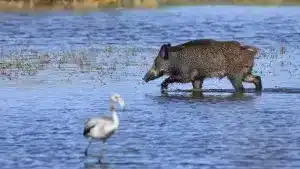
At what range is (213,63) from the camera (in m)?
19.6

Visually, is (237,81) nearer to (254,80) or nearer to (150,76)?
(254,80)

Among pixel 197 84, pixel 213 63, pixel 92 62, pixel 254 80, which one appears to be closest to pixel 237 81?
pixel 254 80

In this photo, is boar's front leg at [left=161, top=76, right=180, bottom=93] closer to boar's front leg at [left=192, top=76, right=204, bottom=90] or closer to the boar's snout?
boar's front leg at [left=192, top=76, right=204, bottom=90]

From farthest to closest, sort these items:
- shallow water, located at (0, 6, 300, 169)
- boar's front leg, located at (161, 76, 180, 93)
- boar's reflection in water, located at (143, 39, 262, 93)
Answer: boar's front leg, located at (161, 76, 180, 93) → boar's reflection in water, located at (143, 39, 262, 93) → shallow water, located at (0, 6, 300, 169)

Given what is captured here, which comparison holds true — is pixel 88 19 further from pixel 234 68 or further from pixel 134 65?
pixel 234 68

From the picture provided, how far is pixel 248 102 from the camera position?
18.2m

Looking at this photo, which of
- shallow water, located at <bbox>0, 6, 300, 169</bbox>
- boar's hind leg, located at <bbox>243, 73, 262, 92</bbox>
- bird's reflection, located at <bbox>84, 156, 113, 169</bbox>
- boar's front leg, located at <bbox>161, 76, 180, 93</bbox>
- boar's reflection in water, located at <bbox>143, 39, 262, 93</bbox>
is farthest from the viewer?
boar's front leg, located at <bbox>161, 76, 180, 93</bbox>

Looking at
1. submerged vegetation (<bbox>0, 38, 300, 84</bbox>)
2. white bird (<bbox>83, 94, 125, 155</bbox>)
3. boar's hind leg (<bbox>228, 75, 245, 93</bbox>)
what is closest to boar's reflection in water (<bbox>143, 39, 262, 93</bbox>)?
boar's hind leg (<bbox>228, 75, 245, 93</bbox>)

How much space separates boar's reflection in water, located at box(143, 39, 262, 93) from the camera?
19.6m

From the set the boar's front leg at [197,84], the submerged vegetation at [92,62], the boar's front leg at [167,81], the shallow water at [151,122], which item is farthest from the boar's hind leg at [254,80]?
the submerged vegetation at [92,62]

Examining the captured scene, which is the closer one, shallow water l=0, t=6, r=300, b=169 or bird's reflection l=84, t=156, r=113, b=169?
bird's reflection l=84, t=156, r=113, b=169

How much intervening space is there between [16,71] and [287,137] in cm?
1005

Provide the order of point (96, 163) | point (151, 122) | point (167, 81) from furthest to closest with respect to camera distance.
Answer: point (167, 81) → point (151, 122) → point (96, 163)

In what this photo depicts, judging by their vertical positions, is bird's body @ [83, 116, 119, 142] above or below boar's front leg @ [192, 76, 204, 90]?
above
